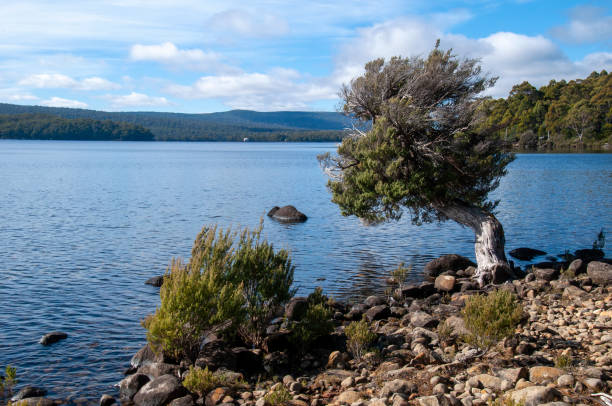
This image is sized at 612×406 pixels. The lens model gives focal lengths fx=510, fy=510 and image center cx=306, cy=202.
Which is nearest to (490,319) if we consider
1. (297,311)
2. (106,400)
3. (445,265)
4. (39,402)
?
(297,311)

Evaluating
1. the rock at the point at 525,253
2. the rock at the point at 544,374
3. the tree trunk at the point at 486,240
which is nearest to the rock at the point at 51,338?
the rock at the point at 544,374

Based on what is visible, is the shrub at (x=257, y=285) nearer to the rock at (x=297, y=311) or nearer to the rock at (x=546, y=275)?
the rock at (x=297, y=311)

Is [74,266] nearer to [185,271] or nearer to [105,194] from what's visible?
[185,271]

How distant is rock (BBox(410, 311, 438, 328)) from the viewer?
1575cm

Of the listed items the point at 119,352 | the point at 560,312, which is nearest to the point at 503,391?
the point at 560,312

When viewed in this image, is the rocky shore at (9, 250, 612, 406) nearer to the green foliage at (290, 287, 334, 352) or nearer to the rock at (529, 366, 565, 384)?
the rock at (529, 366, 565, 384)

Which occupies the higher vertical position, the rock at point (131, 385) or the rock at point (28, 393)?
the rock at point (131, 385)

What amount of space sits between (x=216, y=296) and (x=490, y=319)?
22.6 feet

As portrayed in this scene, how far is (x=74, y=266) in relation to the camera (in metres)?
26.6

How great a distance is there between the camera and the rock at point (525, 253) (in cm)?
2806

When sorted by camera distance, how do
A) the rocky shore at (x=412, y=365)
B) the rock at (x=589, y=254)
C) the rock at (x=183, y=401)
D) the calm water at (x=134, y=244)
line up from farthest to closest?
the rock at (x=589, y=254) < the calm water at (x=134, y=244) < the rock at (x=183, y=401) < the rocky shore at (x=412, y=365)

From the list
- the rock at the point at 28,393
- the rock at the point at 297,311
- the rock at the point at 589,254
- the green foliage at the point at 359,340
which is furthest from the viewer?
the rock at the point at 589,254

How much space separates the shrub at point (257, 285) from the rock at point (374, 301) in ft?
17.2

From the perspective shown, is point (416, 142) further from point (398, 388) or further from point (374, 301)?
point (398, 388)
